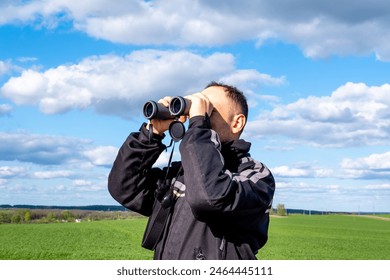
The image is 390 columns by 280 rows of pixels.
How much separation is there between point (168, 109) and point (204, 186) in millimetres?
565

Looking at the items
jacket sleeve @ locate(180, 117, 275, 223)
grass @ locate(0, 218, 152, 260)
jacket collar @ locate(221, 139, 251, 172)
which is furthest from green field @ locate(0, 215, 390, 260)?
jacket sleeve @ locate(180, 117, 275, 223)

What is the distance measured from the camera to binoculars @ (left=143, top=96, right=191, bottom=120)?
239cm

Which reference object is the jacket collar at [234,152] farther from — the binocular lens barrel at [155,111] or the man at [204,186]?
the binocular lens barrel at [155,111]

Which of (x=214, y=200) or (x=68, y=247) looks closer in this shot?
(x=214, y=200)

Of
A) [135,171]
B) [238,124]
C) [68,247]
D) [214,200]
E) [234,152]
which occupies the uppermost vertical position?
[238,124]

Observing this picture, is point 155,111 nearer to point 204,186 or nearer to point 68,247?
point 204,186

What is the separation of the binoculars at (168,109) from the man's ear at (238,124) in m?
0.23

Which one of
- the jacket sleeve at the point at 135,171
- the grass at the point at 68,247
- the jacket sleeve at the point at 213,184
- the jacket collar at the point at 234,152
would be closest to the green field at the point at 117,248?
the grass at the point at 68,247

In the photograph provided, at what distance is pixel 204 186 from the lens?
216 centimetres

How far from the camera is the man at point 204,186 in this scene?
2.19 metres

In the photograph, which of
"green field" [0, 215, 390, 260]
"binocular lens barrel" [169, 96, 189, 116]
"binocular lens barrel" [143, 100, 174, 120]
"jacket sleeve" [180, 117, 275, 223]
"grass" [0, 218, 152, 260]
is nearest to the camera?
"jacket sleeve" [180, 117, 275, 223]

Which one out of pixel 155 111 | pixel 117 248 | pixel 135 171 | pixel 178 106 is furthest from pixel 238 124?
pixel 117 248

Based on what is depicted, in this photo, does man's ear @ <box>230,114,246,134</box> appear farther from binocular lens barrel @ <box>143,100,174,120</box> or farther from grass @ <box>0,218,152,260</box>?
grass @ <box>0,218,152,260</box>
